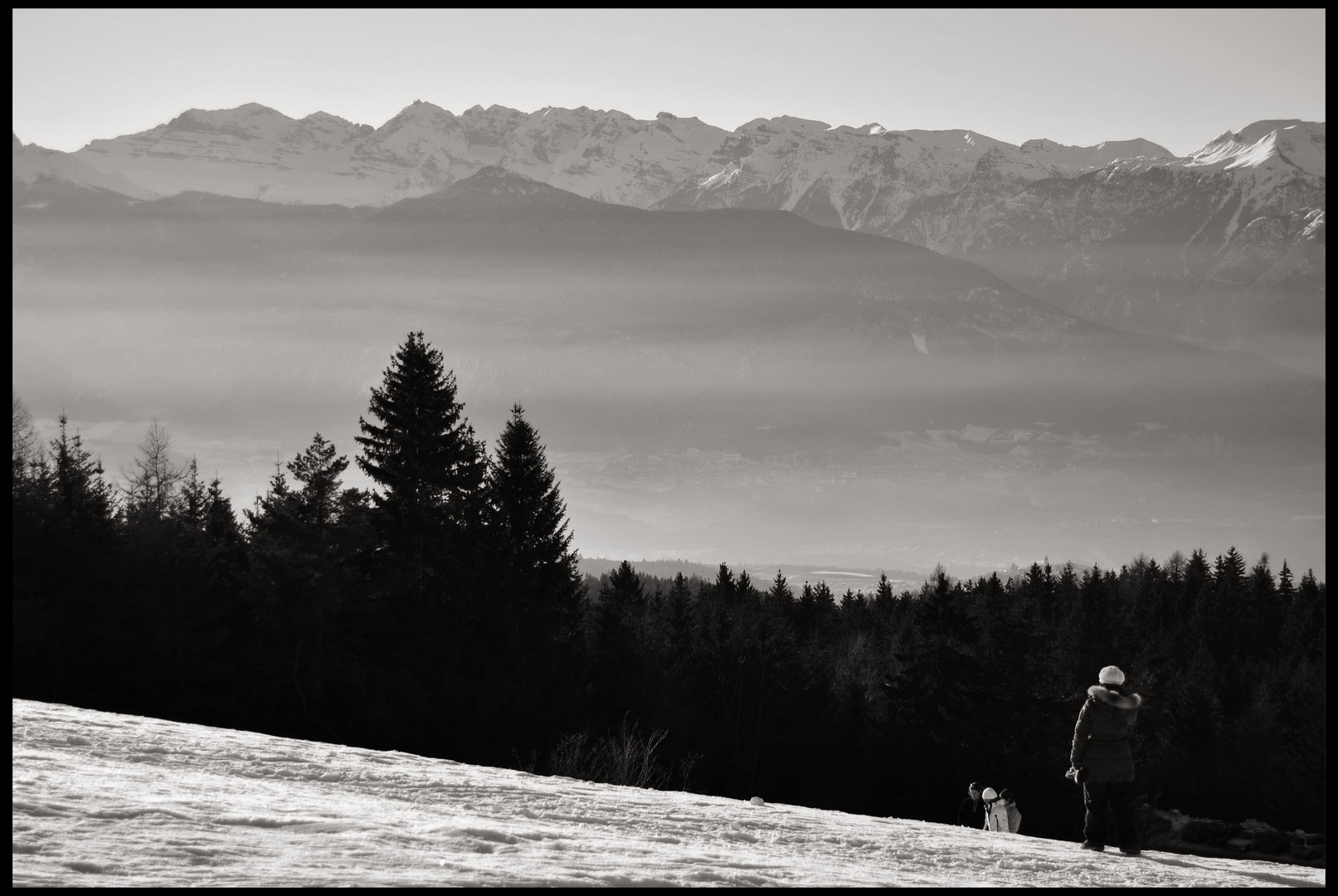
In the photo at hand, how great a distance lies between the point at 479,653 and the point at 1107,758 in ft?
112

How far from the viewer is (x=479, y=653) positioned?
45.4 m

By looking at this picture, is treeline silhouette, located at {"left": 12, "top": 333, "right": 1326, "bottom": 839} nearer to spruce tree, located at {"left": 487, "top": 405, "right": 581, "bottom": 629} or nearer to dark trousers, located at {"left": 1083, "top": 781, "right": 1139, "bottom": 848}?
spruce tree, located at {"left": 487, "top": 405, "right": 581, "bottom": 629}

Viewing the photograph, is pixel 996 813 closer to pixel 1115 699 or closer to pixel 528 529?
pixel 1115 699

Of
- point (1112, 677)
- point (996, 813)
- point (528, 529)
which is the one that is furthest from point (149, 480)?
point (1112, 677)

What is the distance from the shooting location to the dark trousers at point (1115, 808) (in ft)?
44.1

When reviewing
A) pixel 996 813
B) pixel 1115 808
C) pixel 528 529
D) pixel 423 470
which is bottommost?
pixel 996 813

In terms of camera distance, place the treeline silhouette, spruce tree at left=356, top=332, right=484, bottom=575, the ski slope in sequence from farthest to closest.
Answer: spruce tree at left=356, top=332, right=484, bottom=575
the treeline silhouette
the ski slope

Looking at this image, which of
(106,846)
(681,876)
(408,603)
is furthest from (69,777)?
(408,603)

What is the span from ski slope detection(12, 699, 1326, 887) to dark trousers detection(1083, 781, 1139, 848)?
0.38 m

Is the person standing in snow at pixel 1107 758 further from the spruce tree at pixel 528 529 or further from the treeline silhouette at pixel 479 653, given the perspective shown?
the spruce tree at pixel 528 529

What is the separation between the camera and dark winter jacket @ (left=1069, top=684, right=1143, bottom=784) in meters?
13.4

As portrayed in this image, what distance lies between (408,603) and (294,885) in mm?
36585

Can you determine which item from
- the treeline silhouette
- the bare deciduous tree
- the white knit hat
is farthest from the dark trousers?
the bare deciduous tree

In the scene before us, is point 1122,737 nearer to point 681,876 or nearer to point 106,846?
point 681,876
